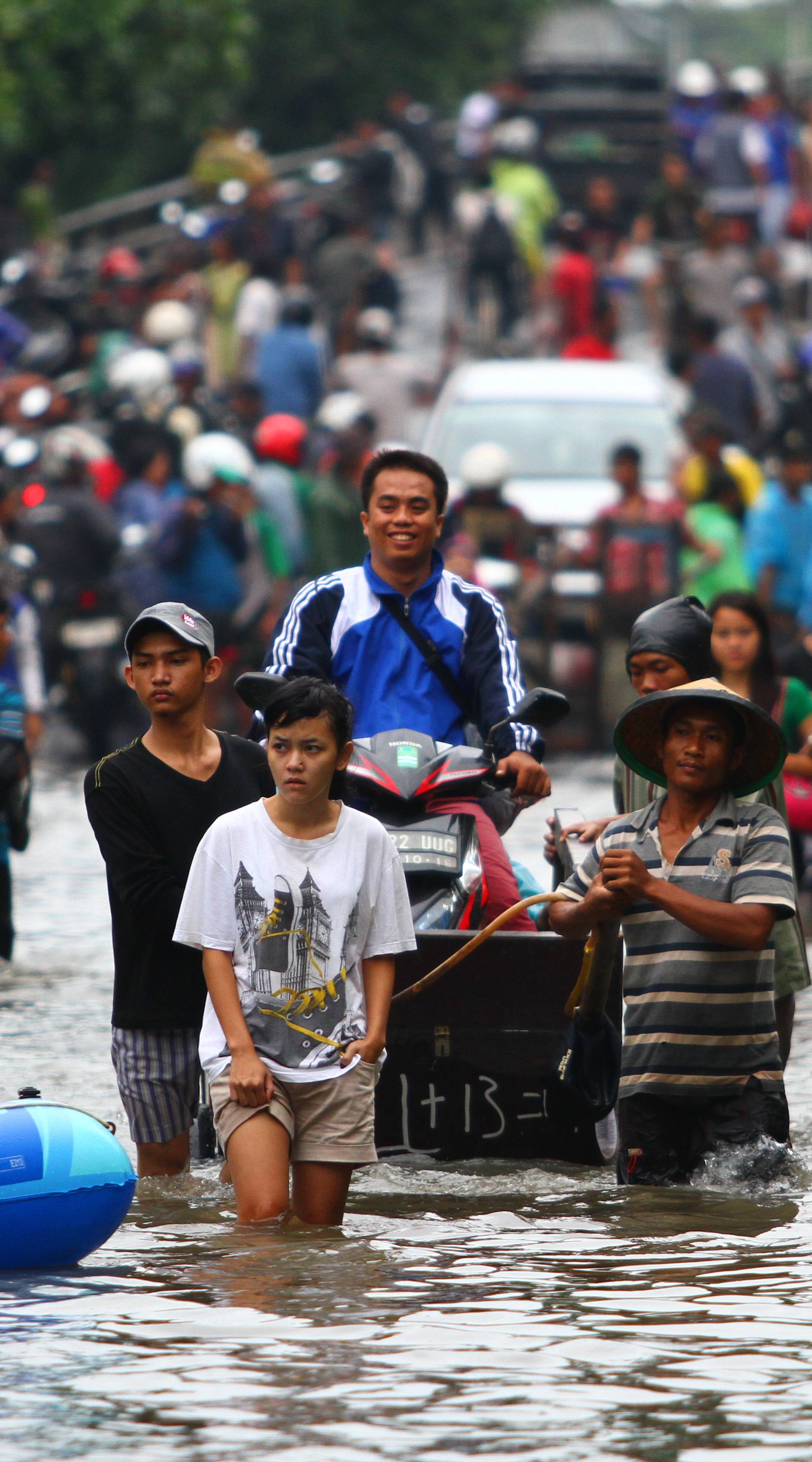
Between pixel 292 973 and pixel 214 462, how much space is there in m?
12.3

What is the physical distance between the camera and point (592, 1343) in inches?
202

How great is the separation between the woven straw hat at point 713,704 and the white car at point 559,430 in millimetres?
10996

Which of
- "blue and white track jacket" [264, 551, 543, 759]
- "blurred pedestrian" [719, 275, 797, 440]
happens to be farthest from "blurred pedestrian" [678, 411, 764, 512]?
"blue and white track jacket" [264, 551, 543, 759]

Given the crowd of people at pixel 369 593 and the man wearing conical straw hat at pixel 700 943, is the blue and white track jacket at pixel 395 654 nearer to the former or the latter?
the crowd of people at pixel 369 593

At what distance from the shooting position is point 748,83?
123 feet

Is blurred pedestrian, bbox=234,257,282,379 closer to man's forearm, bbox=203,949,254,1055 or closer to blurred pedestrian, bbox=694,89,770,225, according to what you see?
blurred pedestrian, bbox=694,89,770,225

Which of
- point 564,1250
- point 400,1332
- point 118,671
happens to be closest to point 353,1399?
point 400,1332

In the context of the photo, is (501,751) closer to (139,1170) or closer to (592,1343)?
(139,1170)

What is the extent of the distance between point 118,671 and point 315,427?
5.15m

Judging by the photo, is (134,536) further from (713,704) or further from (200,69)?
(200,69)

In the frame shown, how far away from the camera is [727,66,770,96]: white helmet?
3350 cm

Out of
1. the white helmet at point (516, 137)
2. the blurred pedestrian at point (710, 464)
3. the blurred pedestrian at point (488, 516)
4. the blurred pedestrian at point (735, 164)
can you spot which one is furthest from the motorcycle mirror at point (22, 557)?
the blurred pedestrian at point (735, 164)

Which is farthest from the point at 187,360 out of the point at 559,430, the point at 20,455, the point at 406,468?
the point at 406,468

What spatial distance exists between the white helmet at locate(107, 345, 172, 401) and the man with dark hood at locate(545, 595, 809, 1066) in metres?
14.5
